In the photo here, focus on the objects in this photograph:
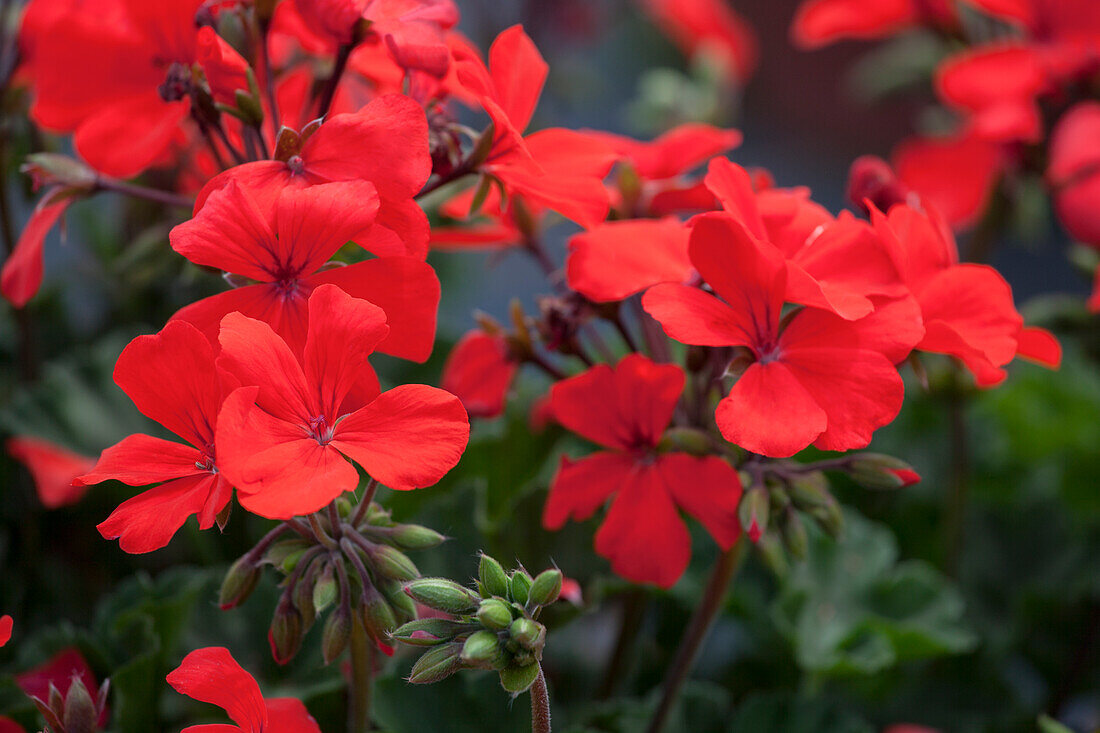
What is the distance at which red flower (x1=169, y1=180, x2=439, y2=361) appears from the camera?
Result: 34cm

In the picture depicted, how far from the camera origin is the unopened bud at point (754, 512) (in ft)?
1.31

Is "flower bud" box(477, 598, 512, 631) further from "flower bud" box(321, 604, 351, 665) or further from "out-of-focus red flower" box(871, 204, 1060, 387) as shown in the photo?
"out-of-focus red flower" box(871, 204, 1060, 387)

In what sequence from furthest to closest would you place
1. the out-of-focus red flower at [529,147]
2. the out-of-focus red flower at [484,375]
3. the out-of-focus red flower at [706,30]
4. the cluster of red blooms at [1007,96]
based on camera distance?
1. the out-of-focus red flower at [706,30]
2. the cluster of red blooms at [1007,96]
3. the out-of-focus red flower at [484,375]
4. the out-of-focus red flower at [529,147]

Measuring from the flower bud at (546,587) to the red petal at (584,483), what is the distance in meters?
0.12

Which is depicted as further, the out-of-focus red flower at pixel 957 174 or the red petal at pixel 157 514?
the out-of-focus red flower at pixel 957 174

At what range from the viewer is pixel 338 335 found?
34 centimetres

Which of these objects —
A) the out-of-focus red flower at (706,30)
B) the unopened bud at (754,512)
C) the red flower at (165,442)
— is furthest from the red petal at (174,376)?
the out-of-focus red flower at (706,30)

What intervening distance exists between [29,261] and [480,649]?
306 mm

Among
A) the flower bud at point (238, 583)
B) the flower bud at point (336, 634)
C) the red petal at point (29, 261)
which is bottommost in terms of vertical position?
the flower bud at point (336, 634)

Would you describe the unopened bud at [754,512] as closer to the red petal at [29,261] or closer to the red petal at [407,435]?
the red petal at [407,435]

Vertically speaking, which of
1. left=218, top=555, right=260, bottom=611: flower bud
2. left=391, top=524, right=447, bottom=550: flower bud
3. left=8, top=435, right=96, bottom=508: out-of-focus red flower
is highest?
left=391, top=524, right=447, bottom=550: flower bud

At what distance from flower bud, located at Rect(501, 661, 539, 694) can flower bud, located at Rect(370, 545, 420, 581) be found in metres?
0.05

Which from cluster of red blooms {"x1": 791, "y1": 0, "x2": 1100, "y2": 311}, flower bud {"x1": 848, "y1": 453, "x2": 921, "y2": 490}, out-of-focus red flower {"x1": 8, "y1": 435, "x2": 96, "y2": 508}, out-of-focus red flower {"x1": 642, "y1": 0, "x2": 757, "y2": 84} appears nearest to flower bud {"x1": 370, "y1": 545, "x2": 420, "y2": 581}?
flower bud {"x1": 848, "y1": 453, "x2": 921, "y2": 490}

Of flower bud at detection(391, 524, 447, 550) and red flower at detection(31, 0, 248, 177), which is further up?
red flower at detection(31, 0, 248, 177)
